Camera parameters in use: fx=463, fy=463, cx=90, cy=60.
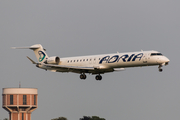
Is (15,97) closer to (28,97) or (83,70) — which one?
(28,97)

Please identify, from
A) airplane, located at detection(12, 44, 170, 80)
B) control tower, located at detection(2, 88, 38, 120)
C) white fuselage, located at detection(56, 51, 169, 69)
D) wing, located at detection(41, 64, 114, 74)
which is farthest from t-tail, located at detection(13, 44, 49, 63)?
control tower, located at detection(2, 88, 38, 120)

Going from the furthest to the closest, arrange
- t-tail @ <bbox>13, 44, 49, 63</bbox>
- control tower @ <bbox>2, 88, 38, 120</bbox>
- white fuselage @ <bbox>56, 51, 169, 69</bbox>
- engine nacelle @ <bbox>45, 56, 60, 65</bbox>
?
control tower @ <bbox>2, 88, 38, 120</bbox>
t-tail @ <bbox>13, 44, 49, 63</bbox>
engine nacelle @ <bbox>45, 56, 60, 65</bbox>
white fuselage @ <bbox>56, 51, 169, 69</bbox>

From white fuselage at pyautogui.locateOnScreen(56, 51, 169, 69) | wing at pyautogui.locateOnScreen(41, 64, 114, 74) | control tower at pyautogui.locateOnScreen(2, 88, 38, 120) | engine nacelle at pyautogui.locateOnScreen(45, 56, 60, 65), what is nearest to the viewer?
white fuselage at pyautogui.locateOnScreen(56, 51, 169, 69)

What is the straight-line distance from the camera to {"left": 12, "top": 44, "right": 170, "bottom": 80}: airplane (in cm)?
5506

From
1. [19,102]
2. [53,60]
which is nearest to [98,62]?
[53,60]

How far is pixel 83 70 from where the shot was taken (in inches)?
2347

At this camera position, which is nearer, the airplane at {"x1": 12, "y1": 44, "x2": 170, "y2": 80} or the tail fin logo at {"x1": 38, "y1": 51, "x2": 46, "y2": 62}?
the airplane at {"x1": 12, "y1": 44, "x2": 170, "y2": 80}

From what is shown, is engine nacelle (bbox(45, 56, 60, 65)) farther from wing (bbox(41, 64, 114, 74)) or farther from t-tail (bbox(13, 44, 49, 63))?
t-tail (bbox(13, 44, 49, 63))

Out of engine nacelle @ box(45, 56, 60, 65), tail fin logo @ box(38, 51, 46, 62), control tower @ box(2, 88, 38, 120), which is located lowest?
control tower @ box(2, 88, 38, 120)

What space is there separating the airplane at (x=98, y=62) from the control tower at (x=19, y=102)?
24.0 m

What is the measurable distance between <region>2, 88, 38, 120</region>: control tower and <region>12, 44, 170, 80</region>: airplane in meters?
24.0

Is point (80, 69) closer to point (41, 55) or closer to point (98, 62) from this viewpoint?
point (98, 62)

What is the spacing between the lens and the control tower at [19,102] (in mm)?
87438

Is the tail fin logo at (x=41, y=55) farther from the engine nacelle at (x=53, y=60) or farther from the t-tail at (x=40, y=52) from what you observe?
the engine nacelle at (x=53, y=60)
